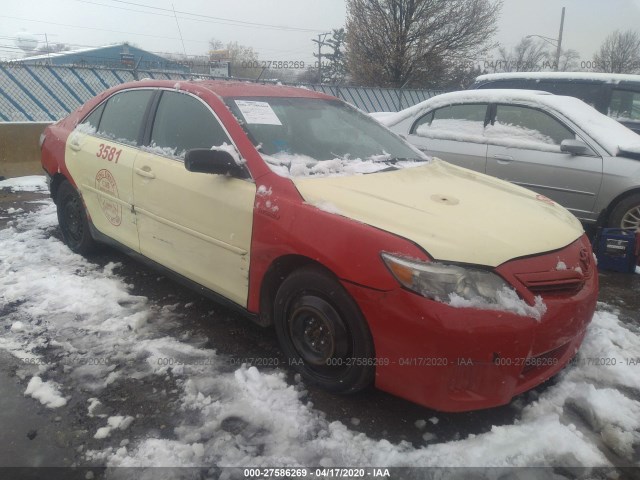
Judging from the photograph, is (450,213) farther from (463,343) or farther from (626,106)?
(626,106)

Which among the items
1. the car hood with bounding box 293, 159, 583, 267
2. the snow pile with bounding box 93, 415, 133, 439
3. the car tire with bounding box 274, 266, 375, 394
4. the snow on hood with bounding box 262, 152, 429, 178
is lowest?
the snow pile with bounding box 93, 415, 133, 439

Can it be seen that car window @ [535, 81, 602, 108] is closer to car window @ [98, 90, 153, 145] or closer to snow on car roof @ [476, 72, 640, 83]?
snow on car roof @ [476, 72, 640, 83]

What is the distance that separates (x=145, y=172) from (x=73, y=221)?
154 centimetres

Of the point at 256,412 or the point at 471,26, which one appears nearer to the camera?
the point at 256,412

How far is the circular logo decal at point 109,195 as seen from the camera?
380cm

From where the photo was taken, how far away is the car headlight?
86.2 inches

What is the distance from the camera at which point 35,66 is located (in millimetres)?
8375

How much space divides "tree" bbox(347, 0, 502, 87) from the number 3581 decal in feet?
70.9

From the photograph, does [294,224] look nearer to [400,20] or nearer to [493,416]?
[493,416]

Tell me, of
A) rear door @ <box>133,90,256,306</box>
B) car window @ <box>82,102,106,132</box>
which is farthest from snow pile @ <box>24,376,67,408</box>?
car window @ <box>82,102,106,132</box>

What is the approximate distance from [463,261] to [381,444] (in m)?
0.94

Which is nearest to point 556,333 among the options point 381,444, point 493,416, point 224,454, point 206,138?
point 493,416

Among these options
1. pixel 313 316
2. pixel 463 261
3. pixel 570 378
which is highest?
pixel 463 261

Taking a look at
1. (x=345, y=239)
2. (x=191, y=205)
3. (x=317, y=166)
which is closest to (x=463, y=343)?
(x=345, y=239)
